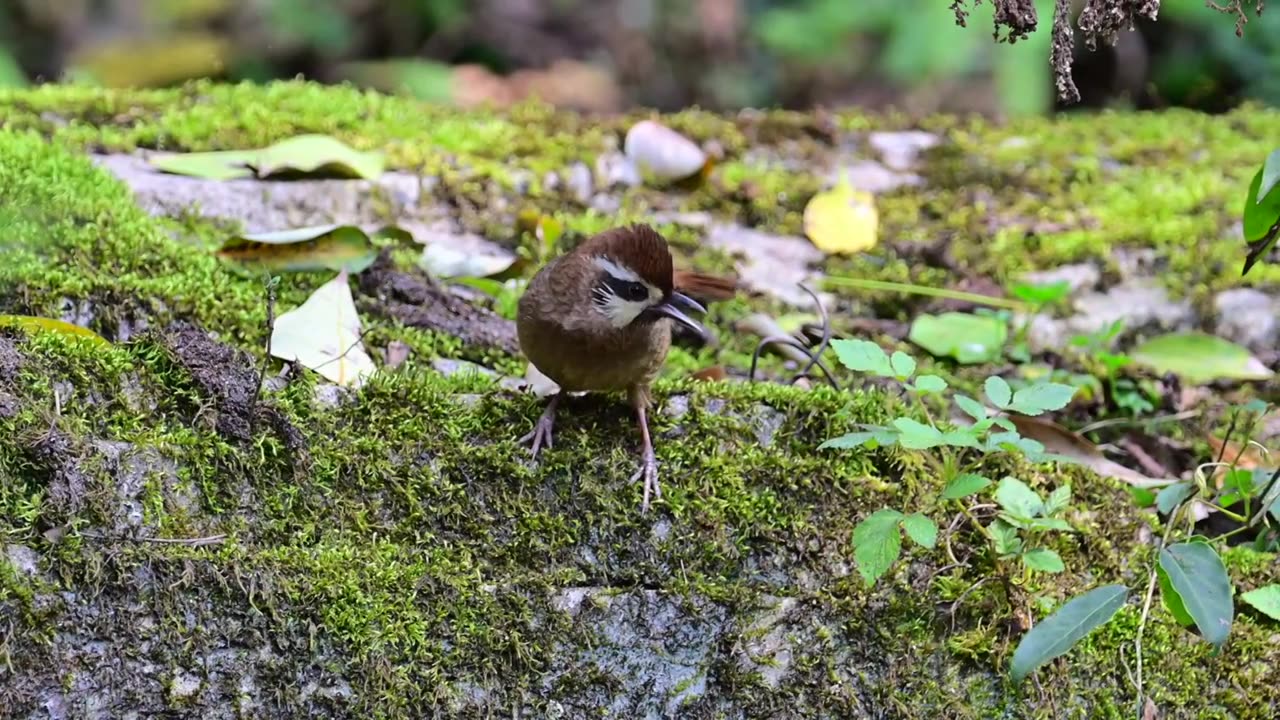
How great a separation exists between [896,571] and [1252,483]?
1.18 meters

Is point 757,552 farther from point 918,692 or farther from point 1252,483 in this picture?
point 1252,483

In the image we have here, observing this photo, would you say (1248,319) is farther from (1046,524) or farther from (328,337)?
(328,337)

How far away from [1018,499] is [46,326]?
2.44 meters

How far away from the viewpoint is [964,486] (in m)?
2.53

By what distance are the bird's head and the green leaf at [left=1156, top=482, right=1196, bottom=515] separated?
4.29ft

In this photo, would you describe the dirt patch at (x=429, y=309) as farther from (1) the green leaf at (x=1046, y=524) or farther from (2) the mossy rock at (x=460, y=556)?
(1) the green leaf at (x=1046, y=524)

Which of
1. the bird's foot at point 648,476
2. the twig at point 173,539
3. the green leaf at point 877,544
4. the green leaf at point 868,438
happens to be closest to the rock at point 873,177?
the bird's foot at point 648,476

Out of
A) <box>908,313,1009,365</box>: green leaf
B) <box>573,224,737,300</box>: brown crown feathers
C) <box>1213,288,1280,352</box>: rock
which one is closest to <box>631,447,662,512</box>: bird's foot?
<box>573,224,737,300</box>: brown crown feathers

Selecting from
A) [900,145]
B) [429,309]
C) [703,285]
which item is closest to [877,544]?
[703,285]

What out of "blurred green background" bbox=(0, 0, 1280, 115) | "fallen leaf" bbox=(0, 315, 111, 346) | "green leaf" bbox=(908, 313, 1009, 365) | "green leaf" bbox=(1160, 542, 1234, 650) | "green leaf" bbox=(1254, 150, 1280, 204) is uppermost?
"green leaf" bbox=(1254, 150, 1280, 204)

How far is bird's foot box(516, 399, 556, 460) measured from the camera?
2.84 m

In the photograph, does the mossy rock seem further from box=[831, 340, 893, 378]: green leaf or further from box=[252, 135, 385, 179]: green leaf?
box=[252, 135, 385, 179]: green leaf

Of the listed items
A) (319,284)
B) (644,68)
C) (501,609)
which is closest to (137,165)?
(319,284)

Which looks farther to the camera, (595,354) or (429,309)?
(429,309)
